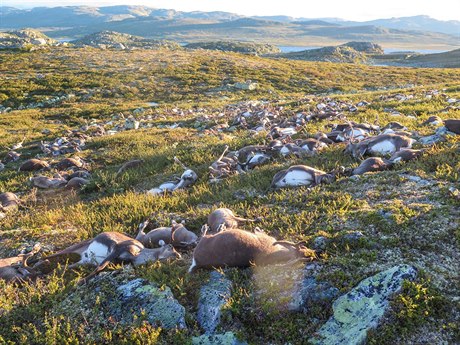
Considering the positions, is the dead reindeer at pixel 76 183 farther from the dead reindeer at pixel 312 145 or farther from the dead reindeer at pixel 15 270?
the dead reindeer at pixel 312 145

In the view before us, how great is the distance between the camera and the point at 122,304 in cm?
452

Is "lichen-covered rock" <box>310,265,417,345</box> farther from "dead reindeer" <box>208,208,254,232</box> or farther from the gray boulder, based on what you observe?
"dead reindeer" <box>208,208,254,232</box>

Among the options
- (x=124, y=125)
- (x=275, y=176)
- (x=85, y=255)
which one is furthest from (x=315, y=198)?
(x=124, y=125)

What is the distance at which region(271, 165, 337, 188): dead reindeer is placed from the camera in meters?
7.72

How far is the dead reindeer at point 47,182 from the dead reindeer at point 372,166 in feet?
27.9

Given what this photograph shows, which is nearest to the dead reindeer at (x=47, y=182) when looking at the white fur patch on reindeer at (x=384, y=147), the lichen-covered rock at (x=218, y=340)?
the lichen-covered rock at (x=218, y=340)

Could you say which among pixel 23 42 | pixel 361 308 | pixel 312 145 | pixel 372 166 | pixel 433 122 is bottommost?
pixel 361 308

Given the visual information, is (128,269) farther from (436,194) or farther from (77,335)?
(436,194)

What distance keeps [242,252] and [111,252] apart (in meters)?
2.08

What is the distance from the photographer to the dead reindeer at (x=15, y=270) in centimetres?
531

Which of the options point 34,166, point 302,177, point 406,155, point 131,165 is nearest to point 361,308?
point 302,177

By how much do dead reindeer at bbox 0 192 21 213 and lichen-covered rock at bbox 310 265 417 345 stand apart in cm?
816

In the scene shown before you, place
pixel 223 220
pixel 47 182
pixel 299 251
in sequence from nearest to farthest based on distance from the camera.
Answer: pixel 299 251 → pixel 223 220 → pixel 47 182

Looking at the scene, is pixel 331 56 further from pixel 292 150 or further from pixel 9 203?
pixel 9 203
